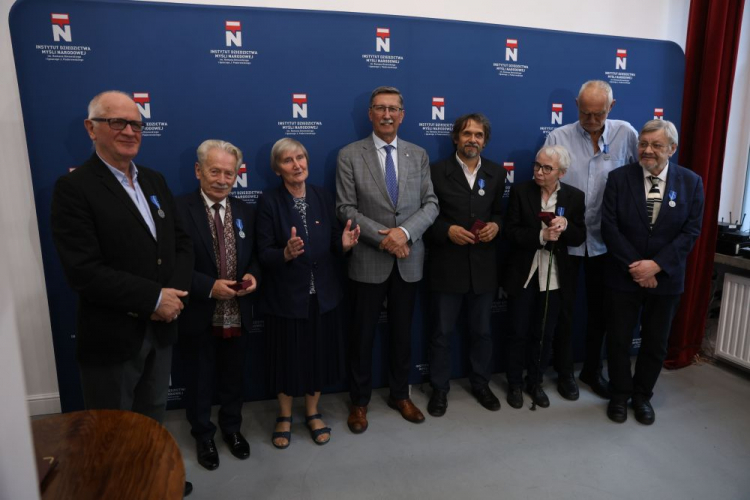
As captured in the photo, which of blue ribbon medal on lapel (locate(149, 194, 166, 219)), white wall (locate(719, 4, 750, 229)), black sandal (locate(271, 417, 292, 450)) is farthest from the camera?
white wall (locate(719, 4, 750, 229))

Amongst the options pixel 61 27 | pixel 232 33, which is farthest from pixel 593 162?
pixel 61 27

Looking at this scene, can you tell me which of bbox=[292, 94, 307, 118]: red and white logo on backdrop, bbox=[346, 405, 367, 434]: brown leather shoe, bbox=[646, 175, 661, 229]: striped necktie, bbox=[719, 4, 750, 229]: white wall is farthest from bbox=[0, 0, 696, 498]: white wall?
bbox=[346, 405, 367, 434]: brown leather shoe

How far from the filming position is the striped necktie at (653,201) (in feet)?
9.33

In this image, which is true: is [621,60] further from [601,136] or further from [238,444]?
[238,444]

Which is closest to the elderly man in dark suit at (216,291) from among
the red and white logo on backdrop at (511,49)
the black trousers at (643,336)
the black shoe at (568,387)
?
the red and white logo on backdrop at (511,49)

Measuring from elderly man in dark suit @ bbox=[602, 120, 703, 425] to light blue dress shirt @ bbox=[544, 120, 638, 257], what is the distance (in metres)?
0.20

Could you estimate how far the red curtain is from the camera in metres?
3.50

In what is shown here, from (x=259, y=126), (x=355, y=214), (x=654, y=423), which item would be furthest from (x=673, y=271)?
(x=259, y=126)

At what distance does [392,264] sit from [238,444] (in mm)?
1317

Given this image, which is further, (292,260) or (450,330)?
(450,330)

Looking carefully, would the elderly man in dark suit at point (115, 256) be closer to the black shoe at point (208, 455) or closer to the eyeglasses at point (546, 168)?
the black shoe at point (208, 455)

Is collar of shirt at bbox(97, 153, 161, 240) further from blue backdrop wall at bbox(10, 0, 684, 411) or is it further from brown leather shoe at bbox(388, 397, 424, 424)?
brown leather shoe at bbox(388, 397, 424, 424)

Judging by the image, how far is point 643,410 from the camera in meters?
3.01

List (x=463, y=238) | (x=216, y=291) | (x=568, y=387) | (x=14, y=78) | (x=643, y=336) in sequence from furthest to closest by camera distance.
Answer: (x=568, y=387), (x=643, y=336), (x=463, y=238), (x=14, y=78), (x=216, y=291)
